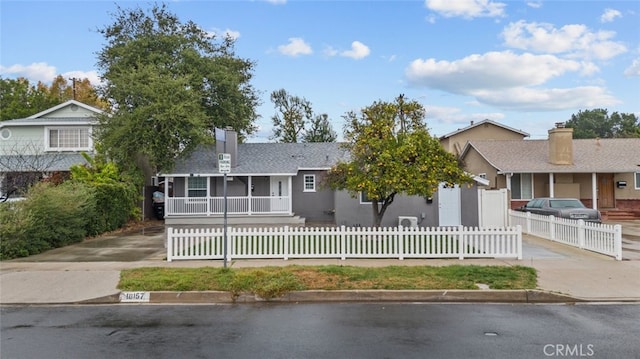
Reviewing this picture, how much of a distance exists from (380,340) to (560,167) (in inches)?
895

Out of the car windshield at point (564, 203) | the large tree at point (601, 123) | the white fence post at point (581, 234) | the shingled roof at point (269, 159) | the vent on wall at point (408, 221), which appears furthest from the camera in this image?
the large tree at point (601, 123)

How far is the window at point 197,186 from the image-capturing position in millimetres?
24219

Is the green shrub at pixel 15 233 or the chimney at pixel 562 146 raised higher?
the chimney at pixel 562 146

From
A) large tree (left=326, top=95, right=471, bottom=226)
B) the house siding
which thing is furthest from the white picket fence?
the house siding

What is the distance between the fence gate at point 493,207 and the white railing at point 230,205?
921 cm

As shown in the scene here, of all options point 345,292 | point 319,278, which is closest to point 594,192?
point 319,278

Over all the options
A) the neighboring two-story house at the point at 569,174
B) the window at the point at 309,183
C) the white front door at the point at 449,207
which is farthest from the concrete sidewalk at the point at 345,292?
the neighboring two-story house at the point at 569,174

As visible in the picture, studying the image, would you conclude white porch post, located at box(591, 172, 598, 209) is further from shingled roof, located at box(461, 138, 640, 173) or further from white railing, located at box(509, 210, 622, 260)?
white railing, located at box(509, 210, 622, 260)

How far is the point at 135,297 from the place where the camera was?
8312 millimetres

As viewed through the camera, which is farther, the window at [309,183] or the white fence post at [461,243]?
the window at [309,183]

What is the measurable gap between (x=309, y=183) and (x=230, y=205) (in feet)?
14.6

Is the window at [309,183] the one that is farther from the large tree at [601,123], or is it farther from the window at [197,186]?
the large tree at [601,123]

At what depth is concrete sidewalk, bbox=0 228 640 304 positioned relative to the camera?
8.16m

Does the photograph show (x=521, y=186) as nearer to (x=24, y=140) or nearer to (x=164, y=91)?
(x=164, y=91)
